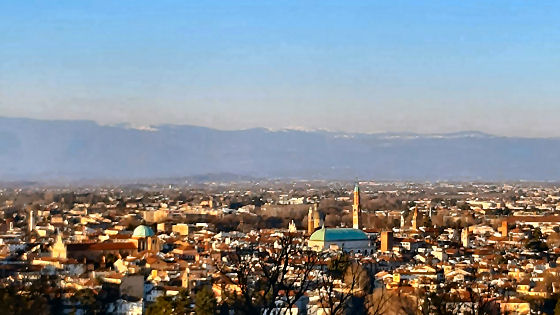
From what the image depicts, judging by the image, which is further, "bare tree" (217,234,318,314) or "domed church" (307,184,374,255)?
"domed church" (307,184,374,255)

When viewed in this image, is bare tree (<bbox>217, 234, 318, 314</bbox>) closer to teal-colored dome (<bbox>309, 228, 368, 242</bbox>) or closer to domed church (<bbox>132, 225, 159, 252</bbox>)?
domed church (<bbox>132, 225, 159, 252</bbox>)

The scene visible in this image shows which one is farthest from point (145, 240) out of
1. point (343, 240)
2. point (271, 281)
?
point (271, 281)

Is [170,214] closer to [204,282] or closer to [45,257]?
[45,257]

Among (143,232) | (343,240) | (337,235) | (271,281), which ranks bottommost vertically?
(343,240)

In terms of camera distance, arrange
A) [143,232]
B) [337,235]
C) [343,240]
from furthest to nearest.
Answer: [337,235] < [343,240] < [143,232]

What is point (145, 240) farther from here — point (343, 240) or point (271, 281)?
point (271, 281)

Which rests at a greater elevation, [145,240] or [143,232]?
[143,232]

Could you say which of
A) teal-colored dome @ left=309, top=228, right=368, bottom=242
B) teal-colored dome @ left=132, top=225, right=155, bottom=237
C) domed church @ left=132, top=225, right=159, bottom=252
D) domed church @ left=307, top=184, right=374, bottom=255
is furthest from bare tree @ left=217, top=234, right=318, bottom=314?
teal-colored dome @ left=309, top=228, right=368, bottom=242

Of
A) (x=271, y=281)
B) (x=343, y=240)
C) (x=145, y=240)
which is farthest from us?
(x=343, y=240)
